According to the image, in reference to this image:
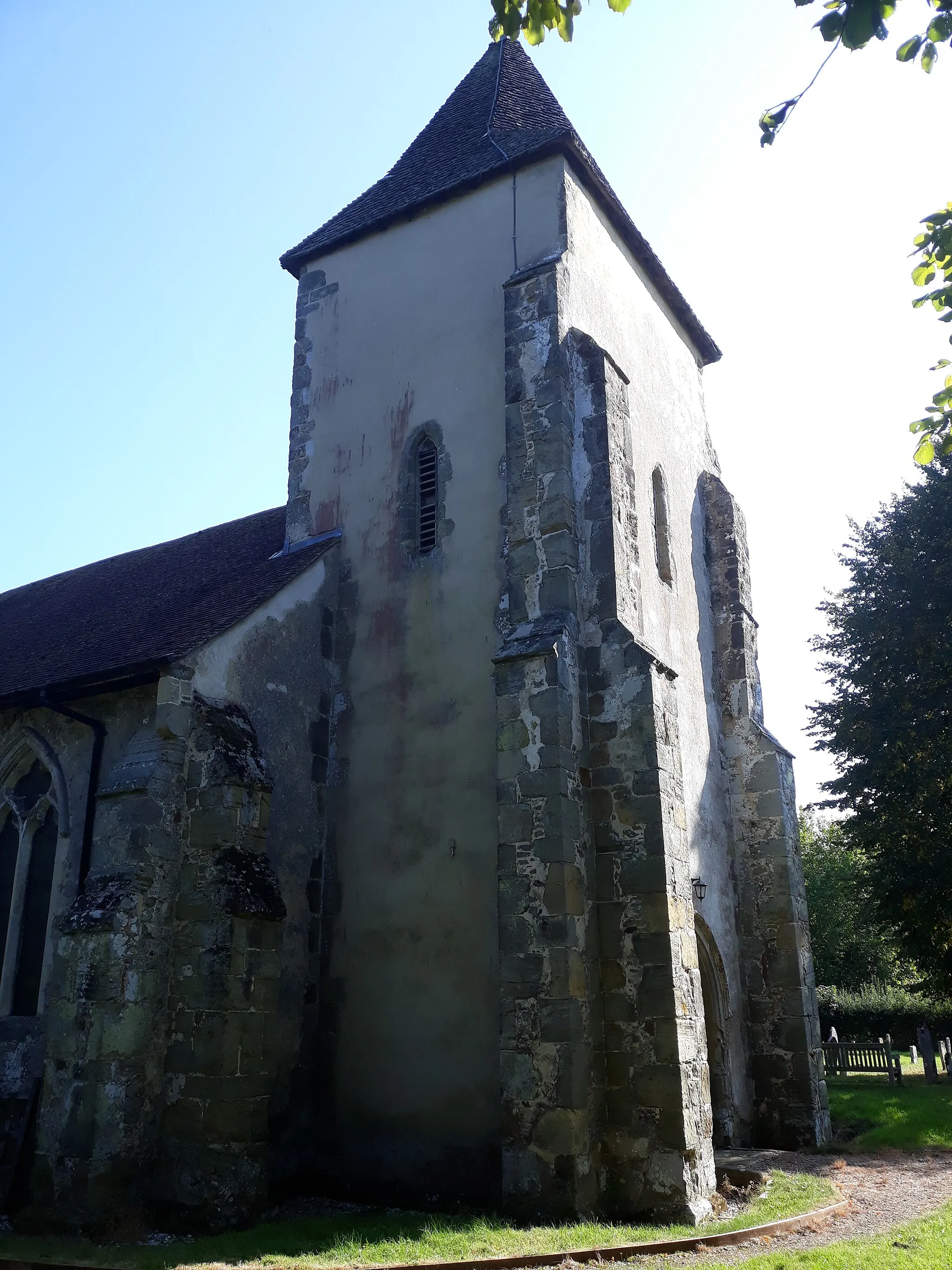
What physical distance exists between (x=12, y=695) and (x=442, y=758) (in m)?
4.94

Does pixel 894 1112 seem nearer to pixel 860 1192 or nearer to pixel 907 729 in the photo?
pixel 860 1192

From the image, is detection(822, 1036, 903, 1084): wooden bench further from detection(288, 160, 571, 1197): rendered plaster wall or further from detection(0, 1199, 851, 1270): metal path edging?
detection(0, 1199, 851, 1270): metal path edging

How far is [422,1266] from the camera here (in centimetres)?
720

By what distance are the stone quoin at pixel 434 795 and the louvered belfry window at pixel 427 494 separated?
63 millimetres

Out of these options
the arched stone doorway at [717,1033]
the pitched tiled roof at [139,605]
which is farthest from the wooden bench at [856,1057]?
the pitched tiled roof at [139,605]

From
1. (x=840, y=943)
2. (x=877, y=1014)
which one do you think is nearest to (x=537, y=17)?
(x=877, y=1014)

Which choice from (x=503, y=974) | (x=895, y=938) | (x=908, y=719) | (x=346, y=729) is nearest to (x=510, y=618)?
(x=346, y=729)

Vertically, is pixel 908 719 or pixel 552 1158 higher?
pixel 908 719

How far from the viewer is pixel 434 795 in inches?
454

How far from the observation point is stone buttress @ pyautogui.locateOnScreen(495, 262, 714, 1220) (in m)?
9.08

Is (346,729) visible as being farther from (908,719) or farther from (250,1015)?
(908,719)

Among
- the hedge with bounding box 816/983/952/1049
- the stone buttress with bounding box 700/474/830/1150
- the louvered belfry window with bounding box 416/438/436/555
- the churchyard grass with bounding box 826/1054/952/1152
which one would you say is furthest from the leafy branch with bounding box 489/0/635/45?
the hedge with bounding box 816/983/952/1049

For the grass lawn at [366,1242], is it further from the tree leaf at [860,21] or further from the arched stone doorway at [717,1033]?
→ the tree leaf at [860,21]

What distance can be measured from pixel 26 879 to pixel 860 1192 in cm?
954
